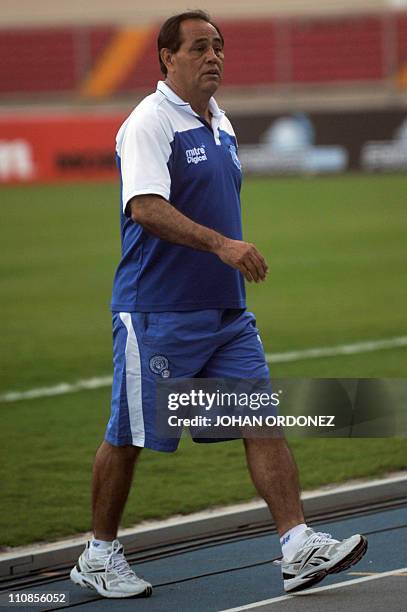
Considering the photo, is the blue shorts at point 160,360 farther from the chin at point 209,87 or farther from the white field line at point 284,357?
the white field line at point 284,357

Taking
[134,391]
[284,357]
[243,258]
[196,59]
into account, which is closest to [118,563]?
[134,391]

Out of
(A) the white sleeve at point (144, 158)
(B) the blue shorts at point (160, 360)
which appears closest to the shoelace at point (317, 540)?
(B) the blue shorts at point (160, 360)

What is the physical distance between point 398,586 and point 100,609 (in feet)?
3.60

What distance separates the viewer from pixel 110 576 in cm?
518

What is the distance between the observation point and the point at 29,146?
30.1 m

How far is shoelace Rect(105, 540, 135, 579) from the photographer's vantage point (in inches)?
205

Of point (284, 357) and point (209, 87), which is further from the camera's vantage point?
point (284, 357)

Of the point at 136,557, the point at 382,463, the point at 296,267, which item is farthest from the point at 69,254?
the point at 136,557

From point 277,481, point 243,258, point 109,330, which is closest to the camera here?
point 243,258

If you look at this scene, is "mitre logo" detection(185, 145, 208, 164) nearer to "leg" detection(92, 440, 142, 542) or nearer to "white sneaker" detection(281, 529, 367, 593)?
"leg" detection(92, 440, 142, 542)

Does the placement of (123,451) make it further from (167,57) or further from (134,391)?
(167,57)

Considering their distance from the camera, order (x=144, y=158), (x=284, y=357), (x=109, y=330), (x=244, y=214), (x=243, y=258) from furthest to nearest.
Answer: (x=244, y=214)
(x=109, y=330)
(x=284, y=357)
(x=144, y=158)
(x=243, y=258)

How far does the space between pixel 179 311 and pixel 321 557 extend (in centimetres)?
104

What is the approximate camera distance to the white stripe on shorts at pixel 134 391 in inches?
199
